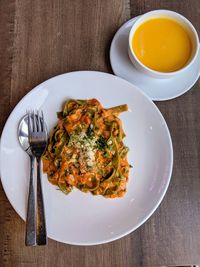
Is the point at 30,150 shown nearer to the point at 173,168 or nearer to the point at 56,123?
the point at 56,123

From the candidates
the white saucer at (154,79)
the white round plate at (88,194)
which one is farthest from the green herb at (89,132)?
the white saucer at (154,79)

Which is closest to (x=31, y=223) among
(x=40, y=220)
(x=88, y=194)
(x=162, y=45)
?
(x=40, y=220)

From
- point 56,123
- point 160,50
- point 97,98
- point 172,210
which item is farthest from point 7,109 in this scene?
point 172,210

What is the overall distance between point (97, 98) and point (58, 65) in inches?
8.8

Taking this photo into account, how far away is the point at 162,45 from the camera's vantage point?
1.39 metres

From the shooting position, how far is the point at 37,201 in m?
1.29

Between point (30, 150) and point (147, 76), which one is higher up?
point (147, 76)

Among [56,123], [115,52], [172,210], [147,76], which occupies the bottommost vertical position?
[172,210]

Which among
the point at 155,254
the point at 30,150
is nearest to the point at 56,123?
the point at 30,150

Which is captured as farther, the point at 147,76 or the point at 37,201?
the point at 147,76

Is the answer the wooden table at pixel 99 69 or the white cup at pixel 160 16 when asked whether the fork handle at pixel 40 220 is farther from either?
the white cup at pixel 160 16

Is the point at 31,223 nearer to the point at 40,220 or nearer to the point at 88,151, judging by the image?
the point at 40,220

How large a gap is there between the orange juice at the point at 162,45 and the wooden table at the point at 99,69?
0.49ft

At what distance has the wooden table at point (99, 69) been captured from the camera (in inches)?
53.0
